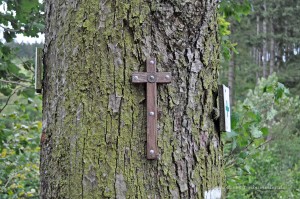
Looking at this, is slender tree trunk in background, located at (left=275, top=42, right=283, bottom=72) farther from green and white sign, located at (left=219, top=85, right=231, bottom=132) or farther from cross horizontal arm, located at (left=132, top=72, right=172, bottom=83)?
cross horizontal arm, located at (left=132, top=72, right=172, bottom=83)

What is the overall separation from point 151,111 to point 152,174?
0.20 m

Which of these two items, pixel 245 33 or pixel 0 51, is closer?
pixel 0 51

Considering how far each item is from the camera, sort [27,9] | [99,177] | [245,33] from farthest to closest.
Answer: [245,33]
[27,9]
[99,177]

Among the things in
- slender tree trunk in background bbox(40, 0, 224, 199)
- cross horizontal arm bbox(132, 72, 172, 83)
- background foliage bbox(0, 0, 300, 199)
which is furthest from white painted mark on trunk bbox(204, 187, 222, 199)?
background foliage bbox(0, 0, 300, 199)

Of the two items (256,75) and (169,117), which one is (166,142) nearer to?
(169,117)

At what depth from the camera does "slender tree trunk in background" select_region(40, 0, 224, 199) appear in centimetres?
135

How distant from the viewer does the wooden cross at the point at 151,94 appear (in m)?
1.36

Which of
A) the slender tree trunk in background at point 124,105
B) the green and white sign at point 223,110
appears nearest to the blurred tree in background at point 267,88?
the green and white sign at point 223,110

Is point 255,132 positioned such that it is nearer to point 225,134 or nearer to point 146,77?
point 225,134

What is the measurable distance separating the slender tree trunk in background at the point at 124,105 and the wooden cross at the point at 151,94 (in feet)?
0.07

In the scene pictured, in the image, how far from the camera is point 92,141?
1.36 meters

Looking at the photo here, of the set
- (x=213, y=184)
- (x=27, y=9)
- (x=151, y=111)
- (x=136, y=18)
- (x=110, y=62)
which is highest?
(x=27, y=9)

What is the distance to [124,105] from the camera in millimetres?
Result: 1367

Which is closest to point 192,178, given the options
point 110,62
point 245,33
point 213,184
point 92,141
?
point 213,184
